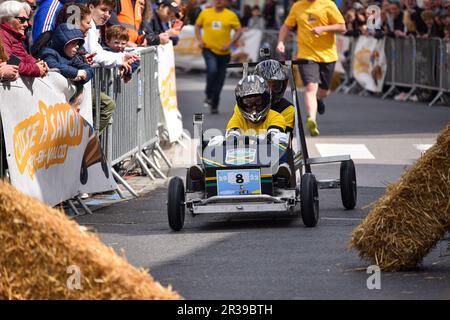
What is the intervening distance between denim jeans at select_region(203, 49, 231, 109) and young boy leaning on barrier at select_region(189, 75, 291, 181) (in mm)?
10867

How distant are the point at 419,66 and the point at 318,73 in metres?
8.30

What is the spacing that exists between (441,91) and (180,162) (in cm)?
960

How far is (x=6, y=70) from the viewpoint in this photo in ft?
32.4

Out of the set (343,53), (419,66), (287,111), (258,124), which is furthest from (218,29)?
(258,124)

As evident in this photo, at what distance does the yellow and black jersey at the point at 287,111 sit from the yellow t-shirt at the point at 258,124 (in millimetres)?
141

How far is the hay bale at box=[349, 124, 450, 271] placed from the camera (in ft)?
27.0

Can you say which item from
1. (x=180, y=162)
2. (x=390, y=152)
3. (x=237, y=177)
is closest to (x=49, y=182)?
(x=237, y=177)

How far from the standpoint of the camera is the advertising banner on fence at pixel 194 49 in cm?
3462

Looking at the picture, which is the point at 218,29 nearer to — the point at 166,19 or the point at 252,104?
the point at 166,19

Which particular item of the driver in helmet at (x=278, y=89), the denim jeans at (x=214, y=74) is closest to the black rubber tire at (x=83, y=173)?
the driver in helmet at (x=278, y=89)

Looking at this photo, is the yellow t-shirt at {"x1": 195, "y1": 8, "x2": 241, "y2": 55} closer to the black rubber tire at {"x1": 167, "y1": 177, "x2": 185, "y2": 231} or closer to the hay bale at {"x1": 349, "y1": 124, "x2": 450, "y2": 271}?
the black rubber tire at {"x1": 167, "y1": 177, "x2": 185, "y2": 231}

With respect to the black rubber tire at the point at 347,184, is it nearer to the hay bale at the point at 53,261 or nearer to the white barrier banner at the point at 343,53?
the hay bale at the point at 53,261

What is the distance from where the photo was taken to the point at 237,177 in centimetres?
1054

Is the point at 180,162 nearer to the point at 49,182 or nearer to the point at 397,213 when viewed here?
the point at 49,182
